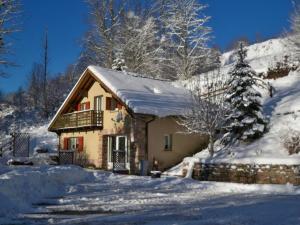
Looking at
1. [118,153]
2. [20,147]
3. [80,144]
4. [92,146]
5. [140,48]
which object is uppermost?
[140,48]

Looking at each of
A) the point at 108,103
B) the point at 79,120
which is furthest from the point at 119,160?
the point at 79,120

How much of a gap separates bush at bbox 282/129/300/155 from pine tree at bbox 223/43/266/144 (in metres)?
2.45

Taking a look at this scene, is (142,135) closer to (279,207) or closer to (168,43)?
(279,207)

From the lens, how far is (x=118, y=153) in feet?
83.1

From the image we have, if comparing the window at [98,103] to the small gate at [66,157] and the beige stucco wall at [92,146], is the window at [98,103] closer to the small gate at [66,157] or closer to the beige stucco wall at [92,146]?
the beige stucco wall at [92,146]

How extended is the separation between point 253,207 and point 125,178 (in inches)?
383

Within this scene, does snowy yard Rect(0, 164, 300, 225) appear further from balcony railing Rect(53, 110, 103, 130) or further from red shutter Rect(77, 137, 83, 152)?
red shutter Rect(77, 137, 83, 152)

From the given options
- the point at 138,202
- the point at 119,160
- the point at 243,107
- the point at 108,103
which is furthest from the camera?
the point at 108,103

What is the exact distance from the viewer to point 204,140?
27.1 m

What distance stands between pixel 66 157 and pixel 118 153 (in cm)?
546

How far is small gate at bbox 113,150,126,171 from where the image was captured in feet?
78.9

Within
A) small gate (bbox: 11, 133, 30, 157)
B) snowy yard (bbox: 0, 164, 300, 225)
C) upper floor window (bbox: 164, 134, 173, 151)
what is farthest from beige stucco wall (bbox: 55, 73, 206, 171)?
small gate (bbox: 11, 133, 30, 157)

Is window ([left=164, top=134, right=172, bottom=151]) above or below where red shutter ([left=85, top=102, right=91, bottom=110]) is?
below

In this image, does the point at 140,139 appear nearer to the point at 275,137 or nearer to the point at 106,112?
the point at 106,112
